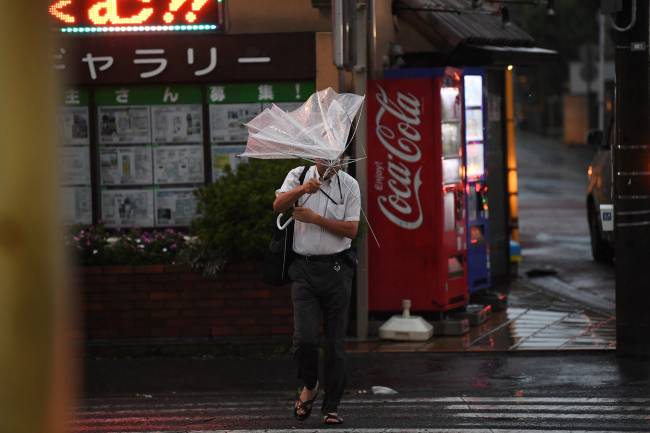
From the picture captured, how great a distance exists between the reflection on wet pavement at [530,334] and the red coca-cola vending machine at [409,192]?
53 centimetres

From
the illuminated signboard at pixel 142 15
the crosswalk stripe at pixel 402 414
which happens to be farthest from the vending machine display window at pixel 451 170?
the crosswalk stripe at pixel 402 414

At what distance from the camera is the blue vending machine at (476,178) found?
12.4 m

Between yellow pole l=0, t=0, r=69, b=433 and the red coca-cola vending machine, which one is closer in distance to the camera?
yellow pole l=0, t=0, r=69, b=433

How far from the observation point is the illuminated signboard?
1221 centimetres

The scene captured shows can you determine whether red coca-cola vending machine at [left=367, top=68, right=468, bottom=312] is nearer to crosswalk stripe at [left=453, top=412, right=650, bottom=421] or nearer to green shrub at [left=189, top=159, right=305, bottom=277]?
green shrub at [left=189, top=159, right=305, bottom=277]

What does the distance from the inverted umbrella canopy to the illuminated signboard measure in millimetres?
4430

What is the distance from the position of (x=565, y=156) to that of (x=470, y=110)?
3554 cm

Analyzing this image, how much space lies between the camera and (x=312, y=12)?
12312 millimetres

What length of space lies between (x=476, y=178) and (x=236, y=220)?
305 cm

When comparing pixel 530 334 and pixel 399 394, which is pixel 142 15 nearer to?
pixel 530 334

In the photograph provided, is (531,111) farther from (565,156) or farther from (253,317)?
(253,317)

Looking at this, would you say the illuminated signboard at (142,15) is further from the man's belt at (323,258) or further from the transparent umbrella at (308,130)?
the man's belt at (323,258)

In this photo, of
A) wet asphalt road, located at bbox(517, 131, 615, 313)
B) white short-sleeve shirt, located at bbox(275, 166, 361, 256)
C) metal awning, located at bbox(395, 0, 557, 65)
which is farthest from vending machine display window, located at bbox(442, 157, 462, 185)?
white short-sleeve shirt, located at bbox(275, 166, 361, 256)

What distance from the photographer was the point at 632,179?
995 cm
